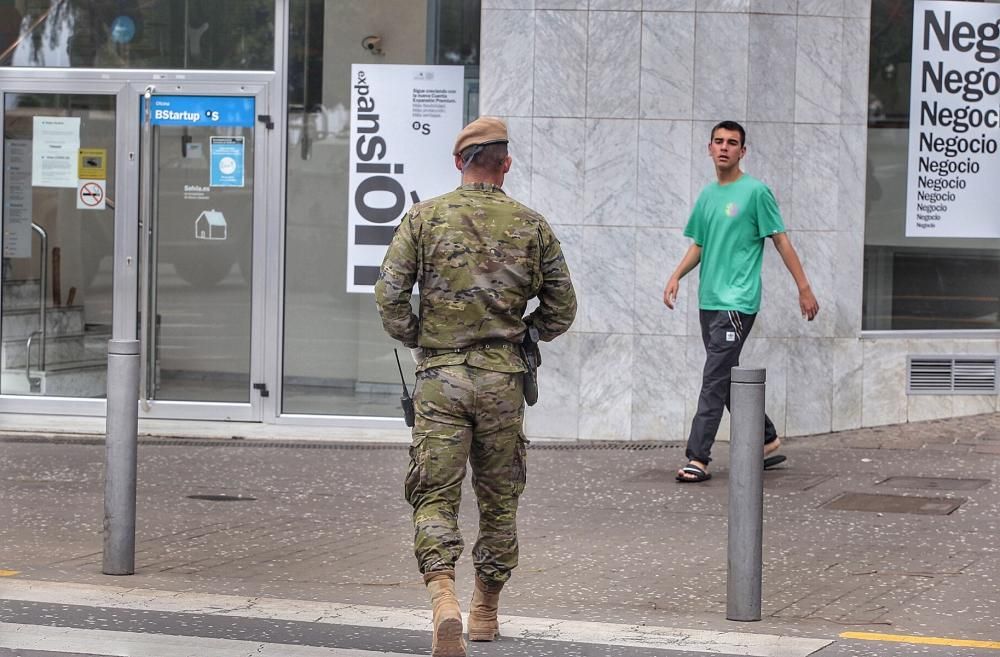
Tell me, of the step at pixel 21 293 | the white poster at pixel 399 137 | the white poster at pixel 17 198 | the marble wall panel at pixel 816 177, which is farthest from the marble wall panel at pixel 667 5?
the step at pixel 21 293

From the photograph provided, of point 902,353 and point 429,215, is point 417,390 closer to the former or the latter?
point 429,215

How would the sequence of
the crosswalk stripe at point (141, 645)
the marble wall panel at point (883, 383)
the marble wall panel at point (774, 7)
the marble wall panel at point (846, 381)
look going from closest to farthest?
1. the crosswalk stripe at point (141, 645)
2. the marble wall panel at point (774, 7)
3. the marble wall panel at point (846, 381)
4. the marble wall panel at point (883, 383)

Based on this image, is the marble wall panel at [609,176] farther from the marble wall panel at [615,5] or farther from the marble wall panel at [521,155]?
the marble wall panel at [615,5]

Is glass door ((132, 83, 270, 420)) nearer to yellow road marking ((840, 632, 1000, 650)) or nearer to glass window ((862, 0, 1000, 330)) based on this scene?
glass window ((862, 0, 1000, 330))

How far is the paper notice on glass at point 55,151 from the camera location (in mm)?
11672

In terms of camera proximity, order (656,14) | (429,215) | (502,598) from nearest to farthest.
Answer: (429,215) → (502,598) → (656,14)

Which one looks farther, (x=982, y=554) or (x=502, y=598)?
(x=982, y=554)

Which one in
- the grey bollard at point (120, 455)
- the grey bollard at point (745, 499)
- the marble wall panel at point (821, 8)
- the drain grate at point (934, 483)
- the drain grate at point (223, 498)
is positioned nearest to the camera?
the grey bollard at point (745, 499)

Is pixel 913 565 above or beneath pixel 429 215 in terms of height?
beneath

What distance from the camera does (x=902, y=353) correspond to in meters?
11.2

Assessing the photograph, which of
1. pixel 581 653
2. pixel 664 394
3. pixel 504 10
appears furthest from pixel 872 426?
pixel 581 653

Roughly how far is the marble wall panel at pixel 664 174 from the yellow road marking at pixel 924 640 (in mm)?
5259

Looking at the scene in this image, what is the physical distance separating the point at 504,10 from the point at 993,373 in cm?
439

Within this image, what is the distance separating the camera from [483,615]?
18.7 ft
